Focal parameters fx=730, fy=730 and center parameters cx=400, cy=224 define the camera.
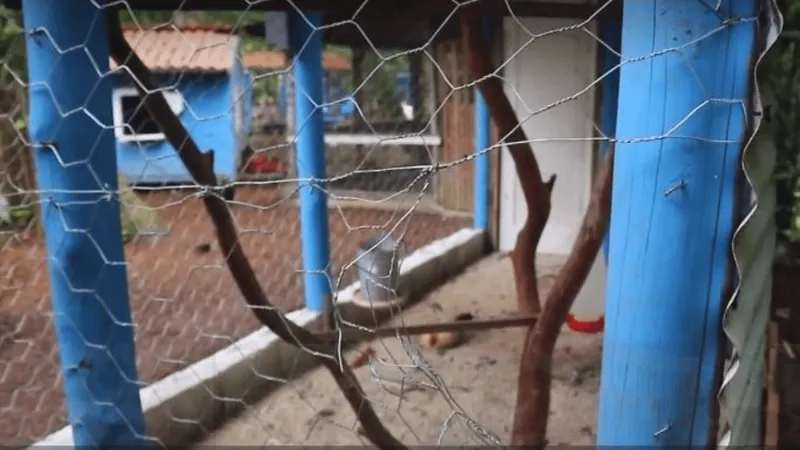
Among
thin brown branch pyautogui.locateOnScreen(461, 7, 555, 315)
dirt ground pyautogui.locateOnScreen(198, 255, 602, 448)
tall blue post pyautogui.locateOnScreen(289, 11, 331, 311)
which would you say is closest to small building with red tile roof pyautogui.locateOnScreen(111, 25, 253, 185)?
tall blue post pyautogui.locateOnScreen(289, 11, 331, 311)

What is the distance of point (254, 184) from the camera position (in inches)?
30.2

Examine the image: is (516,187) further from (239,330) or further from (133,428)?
(133,428)

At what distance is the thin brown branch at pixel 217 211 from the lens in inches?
37.0

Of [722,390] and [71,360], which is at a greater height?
[722,390]

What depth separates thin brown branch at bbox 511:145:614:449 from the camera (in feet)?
3.44

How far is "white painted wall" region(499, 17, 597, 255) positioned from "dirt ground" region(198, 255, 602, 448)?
1043mm

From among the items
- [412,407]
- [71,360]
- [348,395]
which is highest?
[71,360]

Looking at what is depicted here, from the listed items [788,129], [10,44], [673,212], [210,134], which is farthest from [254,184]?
[210,134]

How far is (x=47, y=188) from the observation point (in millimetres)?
849

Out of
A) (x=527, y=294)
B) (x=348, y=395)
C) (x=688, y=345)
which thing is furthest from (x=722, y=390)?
(x=527, y=294)

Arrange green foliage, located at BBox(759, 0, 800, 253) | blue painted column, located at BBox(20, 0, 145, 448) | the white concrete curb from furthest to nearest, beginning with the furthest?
the white concrete curb, green foliage, located at BBox(759, 0, 800, 253), blue painted column, located at BBox(20, 0, 145, 448)

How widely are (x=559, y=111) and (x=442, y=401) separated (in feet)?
5.71

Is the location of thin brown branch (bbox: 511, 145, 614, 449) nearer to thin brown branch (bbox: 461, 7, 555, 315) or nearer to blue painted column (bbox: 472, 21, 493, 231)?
thin brown branch (bbox: 461, 7, 555, 315)

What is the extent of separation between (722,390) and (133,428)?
0.72 metres
